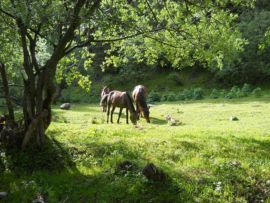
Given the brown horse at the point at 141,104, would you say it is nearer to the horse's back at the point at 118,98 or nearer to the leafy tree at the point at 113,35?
the horse's back at the point at 118,98

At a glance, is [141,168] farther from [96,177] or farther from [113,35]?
[113,35]

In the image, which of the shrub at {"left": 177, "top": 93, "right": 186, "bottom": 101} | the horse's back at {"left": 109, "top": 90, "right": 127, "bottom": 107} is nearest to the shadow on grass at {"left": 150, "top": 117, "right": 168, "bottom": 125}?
the horse's back at {"left": 109, "top": 90, "right": 127, "bottom": 107}

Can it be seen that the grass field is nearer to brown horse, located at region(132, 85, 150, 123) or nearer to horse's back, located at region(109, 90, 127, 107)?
horse's back, located at region(109, 90, 127, 107)

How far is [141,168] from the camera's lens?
33.6ft

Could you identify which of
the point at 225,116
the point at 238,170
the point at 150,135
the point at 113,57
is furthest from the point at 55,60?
the point at 225,116

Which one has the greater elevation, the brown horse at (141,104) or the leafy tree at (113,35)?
the leafy tree at (113,35)

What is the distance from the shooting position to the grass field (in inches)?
365

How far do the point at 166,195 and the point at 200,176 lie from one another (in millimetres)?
1166

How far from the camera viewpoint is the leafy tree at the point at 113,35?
1034 cm

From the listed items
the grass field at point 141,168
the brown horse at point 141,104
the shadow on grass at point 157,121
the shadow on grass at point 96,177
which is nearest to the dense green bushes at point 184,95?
the shadow on grass at point 157,121

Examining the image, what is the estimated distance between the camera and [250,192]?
9391mm

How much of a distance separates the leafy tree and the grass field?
1.22m

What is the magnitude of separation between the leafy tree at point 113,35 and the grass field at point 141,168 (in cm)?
122

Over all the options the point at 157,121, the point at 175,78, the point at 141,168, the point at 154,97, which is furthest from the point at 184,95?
the point at 141,168
